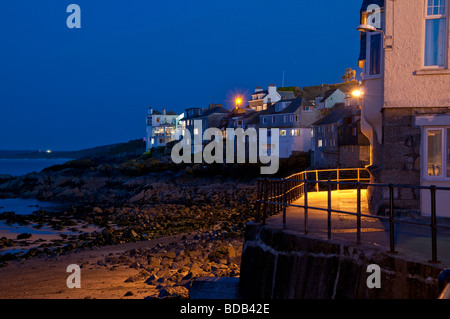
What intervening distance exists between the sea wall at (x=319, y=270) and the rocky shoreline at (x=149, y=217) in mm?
3307

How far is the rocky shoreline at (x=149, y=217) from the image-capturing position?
14.8 m

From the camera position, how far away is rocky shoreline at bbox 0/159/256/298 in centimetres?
1484

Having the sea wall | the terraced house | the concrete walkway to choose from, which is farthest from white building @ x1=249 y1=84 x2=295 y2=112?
the sea wall

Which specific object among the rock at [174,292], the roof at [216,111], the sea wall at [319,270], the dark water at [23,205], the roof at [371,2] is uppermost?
the roof at [216,111]

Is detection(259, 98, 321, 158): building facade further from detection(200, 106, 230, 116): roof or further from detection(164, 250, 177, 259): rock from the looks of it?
detection(164, 250, 177, 259): rock

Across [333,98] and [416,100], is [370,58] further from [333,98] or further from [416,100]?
[333,98]

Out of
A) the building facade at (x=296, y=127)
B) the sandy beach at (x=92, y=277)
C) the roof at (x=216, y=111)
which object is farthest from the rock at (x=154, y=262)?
the roof at (x=216, y=111)

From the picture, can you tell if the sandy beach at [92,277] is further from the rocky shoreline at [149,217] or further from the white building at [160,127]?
the white building at [160,127]

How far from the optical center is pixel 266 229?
830 cm

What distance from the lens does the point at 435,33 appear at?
10258 mm

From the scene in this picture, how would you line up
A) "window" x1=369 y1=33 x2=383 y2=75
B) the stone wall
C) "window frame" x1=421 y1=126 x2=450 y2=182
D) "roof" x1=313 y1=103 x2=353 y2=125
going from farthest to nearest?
1. "roof" x1=313 y1=103 x2=353 y2=125
2. "window" x1=369 y1=33 x2=383 y2=75
3. the stone wall
4. "window frame" x1=421 y1=126 x2=450 y2=182

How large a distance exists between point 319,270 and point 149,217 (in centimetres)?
2658
